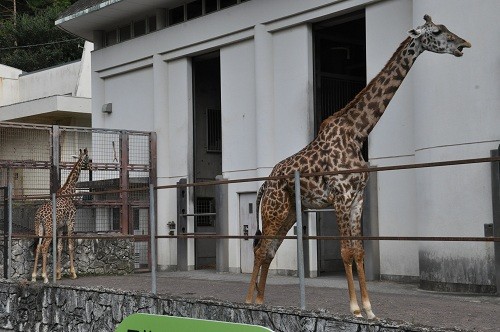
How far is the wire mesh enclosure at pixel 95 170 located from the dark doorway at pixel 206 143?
1237 millimetres

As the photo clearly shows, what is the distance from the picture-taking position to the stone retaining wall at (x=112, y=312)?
7.61 m

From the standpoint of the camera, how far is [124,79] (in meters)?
21.9

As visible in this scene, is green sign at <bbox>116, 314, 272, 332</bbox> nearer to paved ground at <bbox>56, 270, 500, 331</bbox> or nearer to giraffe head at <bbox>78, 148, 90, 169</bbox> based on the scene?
paved ground at <bbox>56, 270, 500, 331</bbox>

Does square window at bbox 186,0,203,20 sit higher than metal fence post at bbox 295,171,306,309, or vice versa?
square window at bbox 186,0,203,20

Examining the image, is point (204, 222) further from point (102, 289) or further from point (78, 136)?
point (102, 289)

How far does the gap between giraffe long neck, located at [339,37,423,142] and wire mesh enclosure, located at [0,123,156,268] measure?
30.1 feet

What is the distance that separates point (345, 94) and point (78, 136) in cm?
832

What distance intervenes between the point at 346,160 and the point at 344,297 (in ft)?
11.3

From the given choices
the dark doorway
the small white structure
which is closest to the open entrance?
the dark doorway

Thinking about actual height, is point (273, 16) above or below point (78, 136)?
above

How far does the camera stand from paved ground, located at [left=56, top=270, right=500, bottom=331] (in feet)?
29.3

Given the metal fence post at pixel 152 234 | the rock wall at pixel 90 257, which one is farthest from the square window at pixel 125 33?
the metal fence post at pixel 152 234

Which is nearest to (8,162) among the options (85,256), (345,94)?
(85,256)

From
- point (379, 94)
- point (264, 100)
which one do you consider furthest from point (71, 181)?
point (379, 94)
